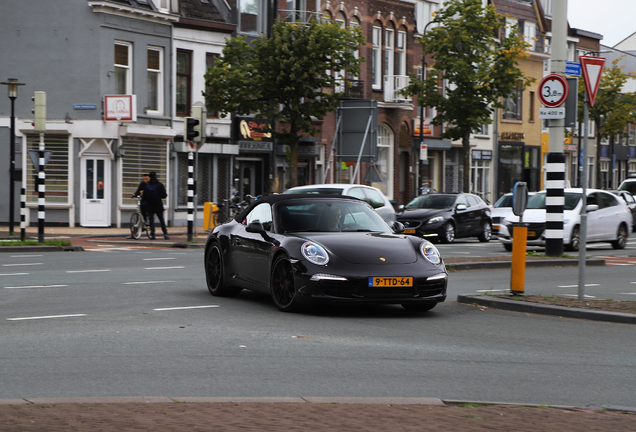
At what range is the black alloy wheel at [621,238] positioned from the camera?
26.7 m

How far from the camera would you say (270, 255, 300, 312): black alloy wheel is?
10.9 m

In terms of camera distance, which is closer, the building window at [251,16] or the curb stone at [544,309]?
the curb stone at [544,309]

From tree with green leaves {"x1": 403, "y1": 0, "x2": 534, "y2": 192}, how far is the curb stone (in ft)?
94.6

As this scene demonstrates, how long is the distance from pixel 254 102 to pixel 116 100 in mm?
4704

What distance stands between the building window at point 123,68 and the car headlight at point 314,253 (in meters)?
24.4

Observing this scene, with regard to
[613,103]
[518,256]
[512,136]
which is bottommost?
[518,256]

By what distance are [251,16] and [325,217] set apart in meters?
29.2

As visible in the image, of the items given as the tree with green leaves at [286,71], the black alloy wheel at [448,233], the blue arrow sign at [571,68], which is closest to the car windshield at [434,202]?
→ the black alloy wheel at [448,233]

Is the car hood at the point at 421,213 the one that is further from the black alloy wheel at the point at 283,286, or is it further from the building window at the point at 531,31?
the building window at the point at 531,31

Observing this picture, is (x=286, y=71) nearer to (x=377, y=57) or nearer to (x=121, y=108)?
(x=121, y=108)

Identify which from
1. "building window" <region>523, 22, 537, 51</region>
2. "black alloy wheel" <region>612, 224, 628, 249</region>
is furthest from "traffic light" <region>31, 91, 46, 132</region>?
"building window" <region>523, 22, 537, 51</region>

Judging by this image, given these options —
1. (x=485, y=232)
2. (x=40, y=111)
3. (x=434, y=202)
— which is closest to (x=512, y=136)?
(x=485, y=232)

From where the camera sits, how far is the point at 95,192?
109 feet

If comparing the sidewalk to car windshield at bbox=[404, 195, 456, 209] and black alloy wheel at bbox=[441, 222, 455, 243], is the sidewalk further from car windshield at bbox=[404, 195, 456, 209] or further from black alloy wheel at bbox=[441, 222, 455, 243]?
car windshield at bbox=[404, 195, 456, 209]
